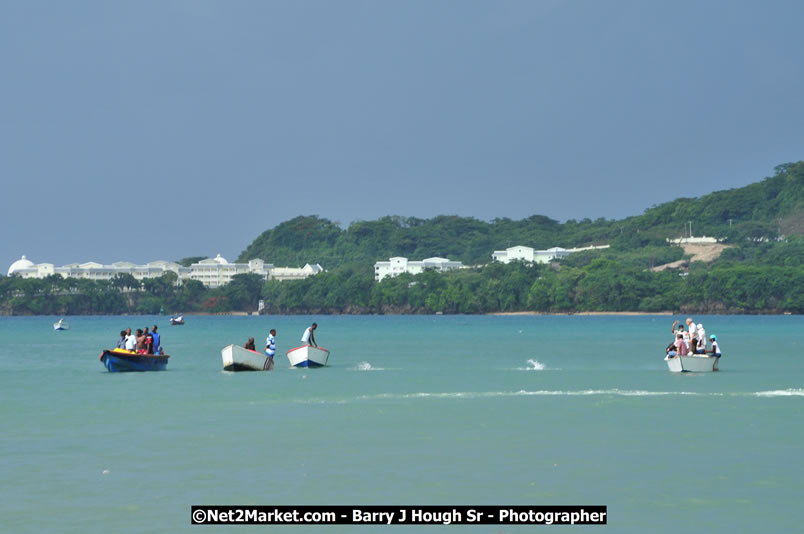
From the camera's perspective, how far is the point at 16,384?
1523 inches

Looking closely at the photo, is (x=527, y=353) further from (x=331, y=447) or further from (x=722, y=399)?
(x=331, y=447)

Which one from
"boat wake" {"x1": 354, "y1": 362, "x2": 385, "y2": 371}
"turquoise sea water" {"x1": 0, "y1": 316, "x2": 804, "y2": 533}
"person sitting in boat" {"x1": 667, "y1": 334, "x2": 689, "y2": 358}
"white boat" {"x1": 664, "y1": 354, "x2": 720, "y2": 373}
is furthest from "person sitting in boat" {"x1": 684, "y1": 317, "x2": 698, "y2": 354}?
"boat wake" {"x1": 354, "y1": 362, "x2": 385, "y2": 371}

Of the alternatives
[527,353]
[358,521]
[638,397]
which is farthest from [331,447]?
[527,353]

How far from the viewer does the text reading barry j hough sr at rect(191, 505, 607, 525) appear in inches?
568

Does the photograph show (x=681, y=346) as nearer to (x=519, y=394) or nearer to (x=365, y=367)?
(x=519, y=394)

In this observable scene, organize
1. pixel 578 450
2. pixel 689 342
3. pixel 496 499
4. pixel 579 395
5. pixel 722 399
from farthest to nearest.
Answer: pixel 689 342
pixel 579 395
pixel 722 399
pixel 578 450
pixel 496 499

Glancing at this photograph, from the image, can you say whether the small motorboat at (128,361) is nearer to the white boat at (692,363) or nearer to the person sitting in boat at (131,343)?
the person sitting in boat at (131,343)

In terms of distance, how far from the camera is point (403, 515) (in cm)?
1473

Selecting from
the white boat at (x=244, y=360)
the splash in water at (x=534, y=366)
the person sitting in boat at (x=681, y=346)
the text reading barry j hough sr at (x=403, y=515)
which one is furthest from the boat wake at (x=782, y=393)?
the white boat at (x=244, y=360)

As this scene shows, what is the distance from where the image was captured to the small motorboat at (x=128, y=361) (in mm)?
41281

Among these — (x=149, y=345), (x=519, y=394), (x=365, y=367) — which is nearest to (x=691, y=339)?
(x=519, y=394)

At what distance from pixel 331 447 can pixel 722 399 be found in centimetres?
1326

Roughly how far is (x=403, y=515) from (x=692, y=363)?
1011 inches

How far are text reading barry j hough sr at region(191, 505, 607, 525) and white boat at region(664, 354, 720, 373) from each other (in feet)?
79.2
